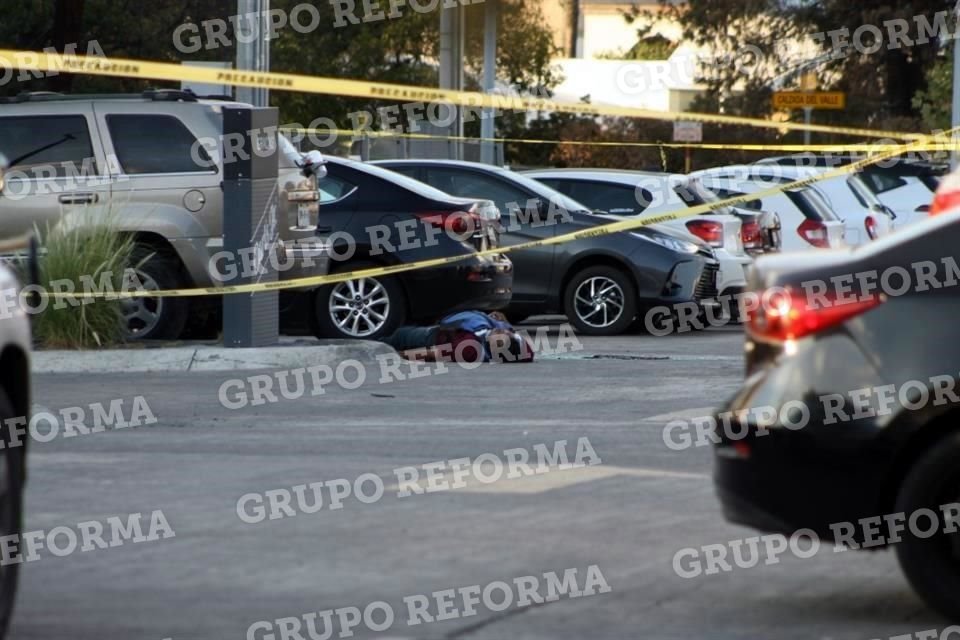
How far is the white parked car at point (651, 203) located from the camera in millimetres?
19188

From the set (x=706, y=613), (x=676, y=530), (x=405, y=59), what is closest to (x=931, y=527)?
(x=706, y=613)

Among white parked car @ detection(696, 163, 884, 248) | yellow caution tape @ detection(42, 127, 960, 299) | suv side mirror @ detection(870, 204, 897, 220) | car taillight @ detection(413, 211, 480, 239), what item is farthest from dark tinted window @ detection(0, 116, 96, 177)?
suv side mirror @ detection(870, 204, 897, 220)

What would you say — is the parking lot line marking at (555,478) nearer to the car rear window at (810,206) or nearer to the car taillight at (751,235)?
the car taillight at (751,235)

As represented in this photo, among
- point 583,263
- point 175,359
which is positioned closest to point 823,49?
point 583,263

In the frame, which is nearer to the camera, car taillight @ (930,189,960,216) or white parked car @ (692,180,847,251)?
car taillight @ (930,189,960,216)

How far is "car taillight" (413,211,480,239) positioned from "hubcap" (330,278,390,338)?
685 mm

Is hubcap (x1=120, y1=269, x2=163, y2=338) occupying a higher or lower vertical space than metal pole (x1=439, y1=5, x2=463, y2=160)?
lower

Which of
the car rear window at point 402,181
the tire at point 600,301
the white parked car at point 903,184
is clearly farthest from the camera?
the white parked car at point 903,184

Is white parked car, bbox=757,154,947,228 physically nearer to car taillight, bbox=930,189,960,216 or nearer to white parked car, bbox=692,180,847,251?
white parked car, bbox=692,180,847,251

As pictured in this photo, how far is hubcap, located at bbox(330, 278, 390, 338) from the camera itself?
51.4 ft

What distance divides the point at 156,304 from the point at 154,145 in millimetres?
1205

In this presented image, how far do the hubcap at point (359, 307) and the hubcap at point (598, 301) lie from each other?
309 centimetres

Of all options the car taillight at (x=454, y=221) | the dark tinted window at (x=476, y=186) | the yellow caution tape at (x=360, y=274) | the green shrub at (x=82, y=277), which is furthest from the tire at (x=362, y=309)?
the dark tinted window at (x=476, y=186)

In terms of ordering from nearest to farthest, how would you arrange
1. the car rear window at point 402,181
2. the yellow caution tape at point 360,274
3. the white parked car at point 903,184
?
the yellow caution tape at point 360,274 → the car rear window at point 402,181 → the white parked car at point 903,184
